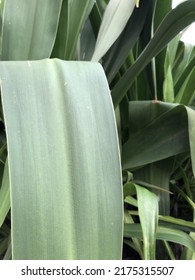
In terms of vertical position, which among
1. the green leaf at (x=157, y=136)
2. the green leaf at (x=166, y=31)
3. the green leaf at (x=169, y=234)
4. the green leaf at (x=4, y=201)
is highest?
the green leaf at (x=166, y=31)

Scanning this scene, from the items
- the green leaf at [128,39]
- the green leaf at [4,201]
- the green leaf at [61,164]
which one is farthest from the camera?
the green leaf at [128,39]

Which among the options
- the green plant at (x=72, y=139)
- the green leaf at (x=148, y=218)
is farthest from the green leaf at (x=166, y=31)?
the green leaf at (x=148, y=218)

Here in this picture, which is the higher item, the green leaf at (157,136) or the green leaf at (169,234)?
the green leaf at (157,136)

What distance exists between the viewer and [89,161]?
8.1 inches

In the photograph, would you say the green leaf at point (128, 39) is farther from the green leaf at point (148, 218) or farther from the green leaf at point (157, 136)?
the green leaf at point (148, 218)

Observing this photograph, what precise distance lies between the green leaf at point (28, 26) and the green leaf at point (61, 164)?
0.12 meters

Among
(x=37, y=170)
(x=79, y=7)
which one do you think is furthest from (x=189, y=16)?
(x=37, y=170)

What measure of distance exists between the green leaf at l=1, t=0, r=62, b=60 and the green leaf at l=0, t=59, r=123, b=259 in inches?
4.6

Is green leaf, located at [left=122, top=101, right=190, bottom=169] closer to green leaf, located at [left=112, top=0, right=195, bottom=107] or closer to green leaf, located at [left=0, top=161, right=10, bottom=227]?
green leaf, located at [left=112, top=0, right=195, bottom=107]

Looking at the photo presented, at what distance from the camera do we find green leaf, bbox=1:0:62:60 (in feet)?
1.11

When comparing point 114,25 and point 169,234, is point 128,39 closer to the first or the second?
point 114,25

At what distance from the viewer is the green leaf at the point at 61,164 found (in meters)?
0.18

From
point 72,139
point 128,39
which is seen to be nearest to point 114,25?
point 128,39
